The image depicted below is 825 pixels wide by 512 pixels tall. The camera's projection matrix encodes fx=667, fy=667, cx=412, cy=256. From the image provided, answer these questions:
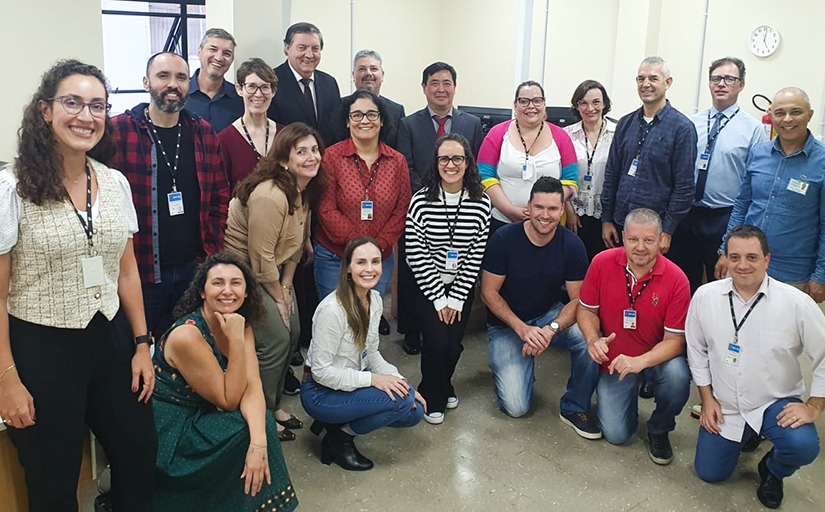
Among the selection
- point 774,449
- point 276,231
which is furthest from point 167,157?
point 774,449

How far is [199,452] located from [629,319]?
1.83m

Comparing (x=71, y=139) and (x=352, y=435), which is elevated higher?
(x=71, y=139)

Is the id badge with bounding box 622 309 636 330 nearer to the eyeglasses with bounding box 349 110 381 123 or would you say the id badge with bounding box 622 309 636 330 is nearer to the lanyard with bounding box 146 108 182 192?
the eyeglasses with bounding box 349 110 381 123

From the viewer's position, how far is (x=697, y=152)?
12.0 feet

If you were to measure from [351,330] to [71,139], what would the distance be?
136cm

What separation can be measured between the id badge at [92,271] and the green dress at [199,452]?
49 centimetres

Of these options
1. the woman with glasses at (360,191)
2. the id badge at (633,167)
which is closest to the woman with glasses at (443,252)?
the woman with glasses at (360,191)

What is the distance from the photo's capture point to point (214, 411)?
88.4 inches

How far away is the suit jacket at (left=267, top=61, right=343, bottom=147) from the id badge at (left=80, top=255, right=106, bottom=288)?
192cm

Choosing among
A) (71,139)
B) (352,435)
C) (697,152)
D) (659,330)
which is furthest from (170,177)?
(697,152)

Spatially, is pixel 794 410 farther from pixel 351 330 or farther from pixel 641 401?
pixel 351 330

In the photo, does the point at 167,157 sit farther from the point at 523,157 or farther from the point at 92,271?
the point at 523,157

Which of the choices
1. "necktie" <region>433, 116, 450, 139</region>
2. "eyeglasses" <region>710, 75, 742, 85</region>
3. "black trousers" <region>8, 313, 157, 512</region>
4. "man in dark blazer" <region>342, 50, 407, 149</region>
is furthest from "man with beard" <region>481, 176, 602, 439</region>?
"black trousers" <region>8, 313, 157, 512</region>

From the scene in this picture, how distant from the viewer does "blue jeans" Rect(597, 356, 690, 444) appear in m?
2.83
